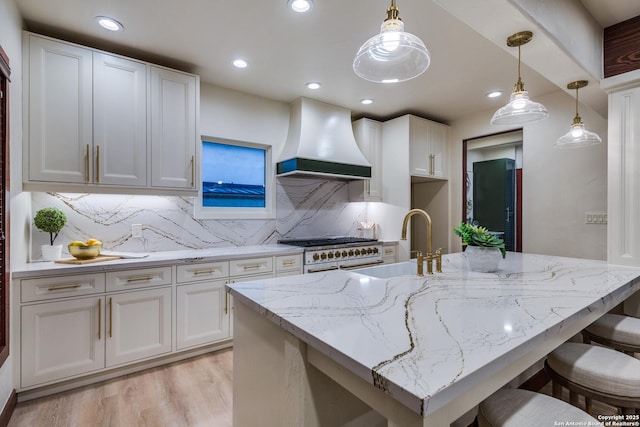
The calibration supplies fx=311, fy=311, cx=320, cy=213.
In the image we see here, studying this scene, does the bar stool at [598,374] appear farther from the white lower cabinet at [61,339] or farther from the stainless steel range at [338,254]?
the white lower cabinet at [61,339]

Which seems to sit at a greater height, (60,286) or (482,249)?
(482,249)

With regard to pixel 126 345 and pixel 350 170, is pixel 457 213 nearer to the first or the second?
pixel 350 170

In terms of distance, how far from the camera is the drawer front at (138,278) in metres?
2.29

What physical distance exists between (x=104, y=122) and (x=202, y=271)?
1.41 m

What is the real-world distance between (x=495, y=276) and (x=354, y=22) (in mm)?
1888

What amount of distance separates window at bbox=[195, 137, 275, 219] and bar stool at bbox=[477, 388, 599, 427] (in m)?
2.87

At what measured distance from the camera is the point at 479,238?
1820mm

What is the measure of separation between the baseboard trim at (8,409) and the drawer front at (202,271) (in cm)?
114

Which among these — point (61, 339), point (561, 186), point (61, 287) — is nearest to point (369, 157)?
point (561, 186)

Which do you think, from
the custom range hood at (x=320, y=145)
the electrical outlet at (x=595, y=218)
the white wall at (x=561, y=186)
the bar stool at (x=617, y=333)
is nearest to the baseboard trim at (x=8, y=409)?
the custom range hood at (x=320, y=145)

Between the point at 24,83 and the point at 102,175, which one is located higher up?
the point at 24,83

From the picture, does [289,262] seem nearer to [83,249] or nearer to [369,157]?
[83,249]

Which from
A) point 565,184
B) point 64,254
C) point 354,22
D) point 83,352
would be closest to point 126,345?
point 83,352

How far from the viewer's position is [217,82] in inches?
124
